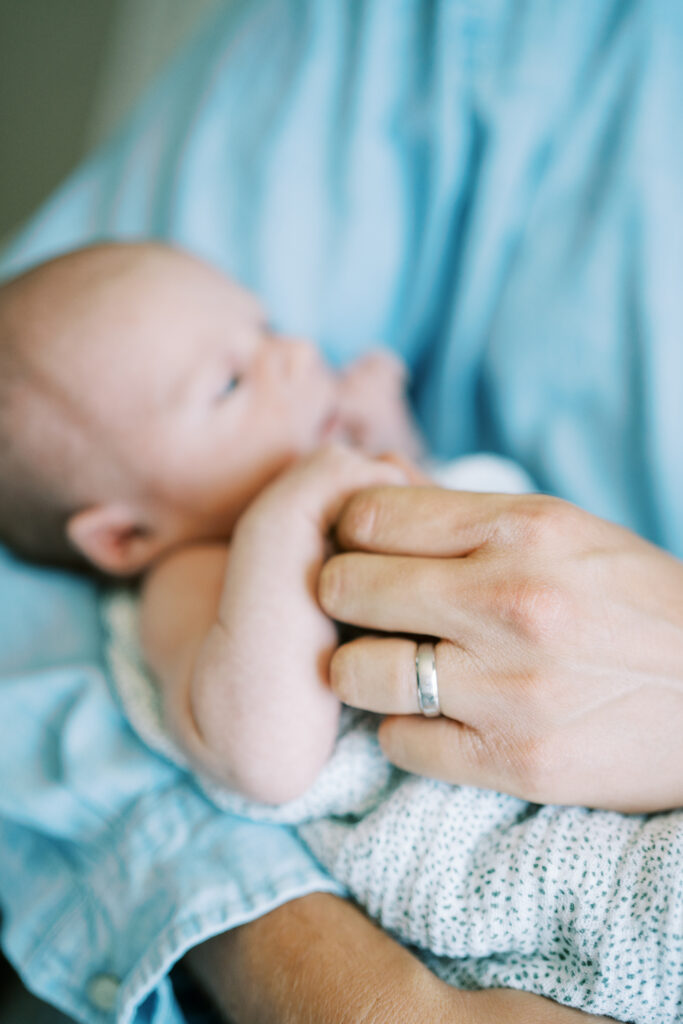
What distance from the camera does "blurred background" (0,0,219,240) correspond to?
1.97m

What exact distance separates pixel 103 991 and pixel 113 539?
49 cm

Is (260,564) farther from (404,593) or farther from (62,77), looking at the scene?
(62,77)

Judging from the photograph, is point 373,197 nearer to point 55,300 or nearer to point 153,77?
point 55,300

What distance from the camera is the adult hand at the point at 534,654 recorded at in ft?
1.64

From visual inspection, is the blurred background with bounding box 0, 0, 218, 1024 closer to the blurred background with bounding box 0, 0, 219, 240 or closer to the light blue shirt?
the blurred background with bounding box 0, 0, 219, 240

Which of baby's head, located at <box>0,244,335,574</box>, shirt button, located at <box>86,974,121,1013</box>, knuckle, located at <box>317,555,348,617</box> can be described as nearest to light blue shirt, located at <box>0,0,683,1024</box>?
shirt button, located at <box>86,974,121,1013</box>

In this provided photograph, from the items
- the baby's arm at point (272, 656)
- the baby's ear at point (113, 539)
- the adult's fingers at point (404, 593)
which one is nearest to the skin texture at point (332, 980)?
the baby's arm at point (272, 656)

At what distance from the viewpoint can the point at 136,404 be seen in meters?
0.83

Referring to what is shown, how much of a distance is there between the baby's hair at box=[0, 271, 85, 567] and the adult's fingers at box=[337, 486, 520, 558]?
44 centimetres

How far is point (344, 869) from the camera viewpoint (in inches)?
23.0

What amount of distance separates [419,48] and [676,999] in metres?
1.13

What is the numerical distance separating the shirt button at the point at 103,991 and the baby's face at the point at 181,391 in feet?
1.55

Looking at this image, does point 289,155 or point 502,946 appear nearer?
point 502,946

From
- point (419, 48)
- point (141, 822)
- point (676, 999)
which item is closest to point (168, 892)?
point (141, 822)
